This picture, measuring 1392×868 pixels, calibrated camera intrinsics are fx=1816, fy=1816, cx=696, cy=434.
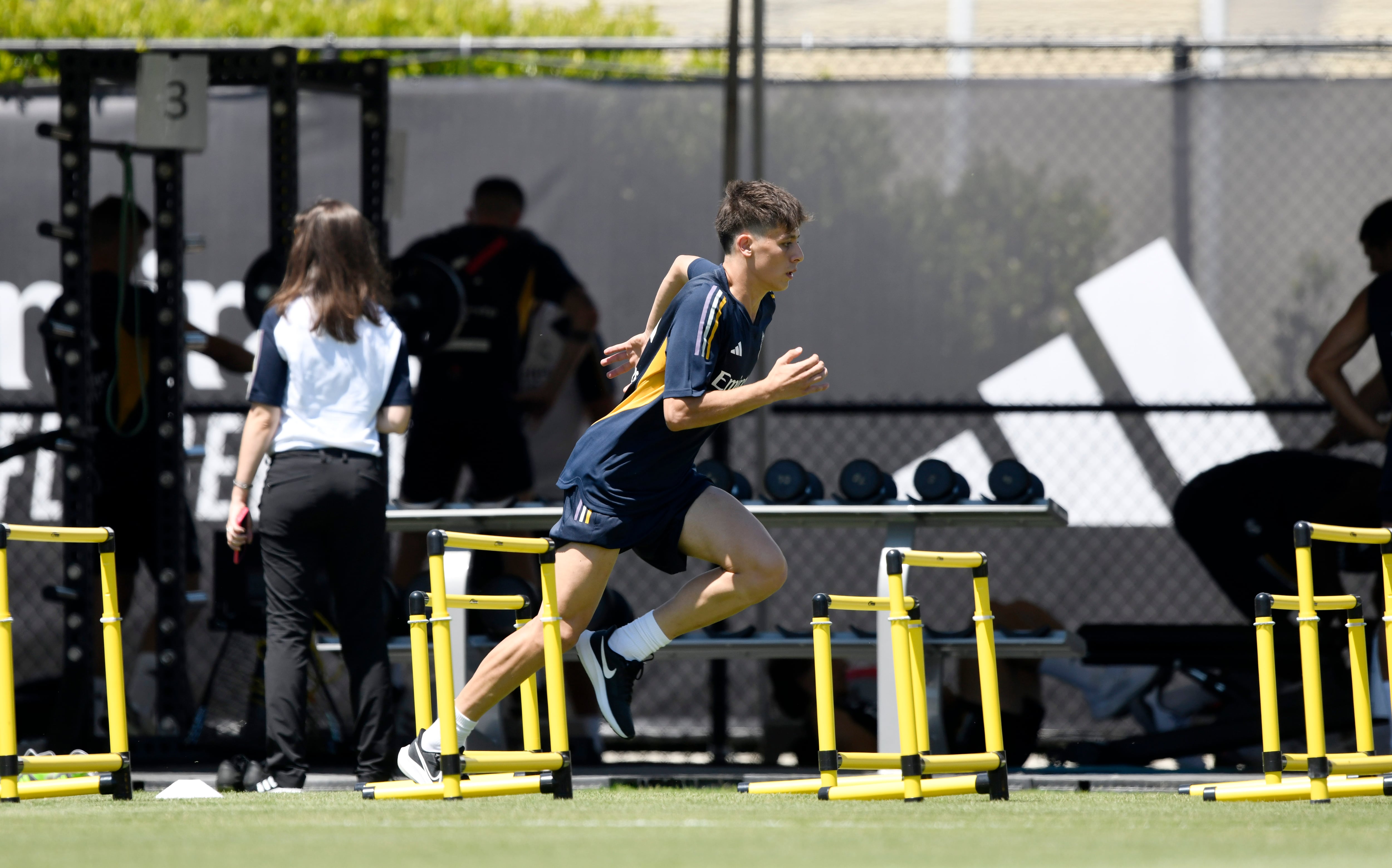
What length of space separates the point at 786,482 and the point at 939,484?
0.55 meters

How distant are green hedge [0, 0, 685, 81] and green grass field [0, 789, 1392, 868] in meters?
7.93

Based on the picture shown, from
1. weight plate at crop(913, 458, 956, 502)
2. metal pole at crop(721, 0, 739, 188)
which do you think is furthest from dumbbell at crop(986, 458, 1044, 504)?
metal pole at crop(721, 0, 739, 188)

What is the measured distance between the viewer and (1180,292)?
297 inches

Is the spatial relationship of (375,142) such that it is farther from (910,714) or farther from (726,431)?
(910,714)

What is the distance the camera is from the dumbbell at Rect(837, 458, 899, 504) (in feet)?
20.9

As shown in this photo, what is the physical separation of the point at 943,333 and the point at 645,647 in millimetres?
3116

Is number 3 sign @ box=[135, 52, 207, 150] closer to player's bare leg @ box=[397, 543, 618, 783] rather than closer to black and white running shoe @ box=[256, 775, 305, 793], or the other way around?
black and white running shoe @ box=[256, 775, 305, 793]

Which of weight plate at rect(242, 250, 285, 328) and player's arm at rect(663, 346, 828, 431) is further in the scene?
weight plate at rect(242, 250, 285, 328)

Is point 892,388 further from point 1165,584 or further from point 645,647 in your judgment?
point 645,647

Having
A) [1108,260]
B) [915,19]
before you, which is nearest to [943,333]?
[1108,260]

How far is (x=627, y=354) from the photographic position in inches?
201

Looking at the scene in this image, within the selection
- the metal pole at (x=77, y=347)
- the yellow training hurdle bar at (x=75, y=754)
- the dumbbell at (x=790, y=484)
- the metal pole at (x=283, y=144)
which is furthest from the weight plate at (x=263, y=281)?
the dumbbell at (x=790, y=484)

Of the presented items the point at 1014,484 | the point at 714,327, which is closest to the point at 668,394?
the point at 714,327

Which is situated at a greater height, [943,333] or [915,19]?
[915,19]
